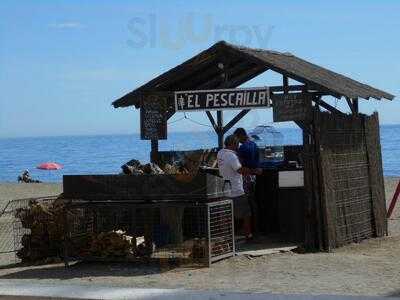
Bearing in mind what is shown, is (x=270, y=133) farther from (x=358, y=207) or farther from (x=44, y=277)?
(x=44, y=277)

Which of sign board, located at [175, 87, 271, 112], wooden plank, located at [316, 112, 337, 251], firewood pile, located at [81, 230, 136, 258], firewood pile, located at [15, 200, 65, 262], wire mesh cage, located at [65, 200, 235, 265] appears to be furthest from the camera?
sign board, located at [175, 87, 271, 112]

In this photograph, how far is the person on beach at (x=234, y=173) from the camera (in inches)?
499

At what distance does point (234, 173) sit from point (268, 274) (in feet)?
8.00

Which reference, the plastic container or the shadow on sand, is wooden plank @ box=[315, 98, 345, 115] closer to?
the plastic container

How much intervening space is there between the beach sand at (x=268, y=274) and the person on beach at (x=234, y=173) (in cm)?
98

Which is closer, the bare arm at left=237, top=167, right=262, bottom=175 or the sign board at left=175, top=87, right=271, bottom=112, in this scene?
the bare arm at left=237, top=167, right=262, bottom=175

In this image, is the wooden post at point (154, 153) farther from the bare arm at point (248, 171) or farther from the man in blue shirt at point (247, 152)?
the bare arm at point (248, 171)

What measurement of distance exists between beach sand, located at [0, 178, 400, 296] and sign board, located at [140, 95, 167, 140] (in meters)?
3.38

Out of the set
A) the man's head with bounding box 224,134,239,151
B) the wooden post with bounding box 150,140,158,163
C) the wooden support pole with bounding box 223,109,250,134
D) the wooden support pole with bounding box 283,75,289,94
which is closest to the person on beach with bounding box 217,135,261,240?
the man's head with bounding box 224,134,239,151

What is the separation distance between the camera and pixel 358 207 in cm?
1423

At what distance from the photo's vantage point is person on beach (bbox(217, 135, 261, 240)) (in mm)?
12664

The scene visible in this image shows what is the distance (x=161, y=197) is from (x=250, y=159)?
94.8 inches

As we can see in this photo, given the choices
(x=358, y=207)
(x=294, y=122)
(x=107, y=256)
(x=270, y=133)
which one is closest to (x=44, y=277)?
(x=107, y=256)

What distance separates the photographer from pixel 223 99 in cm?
1341
